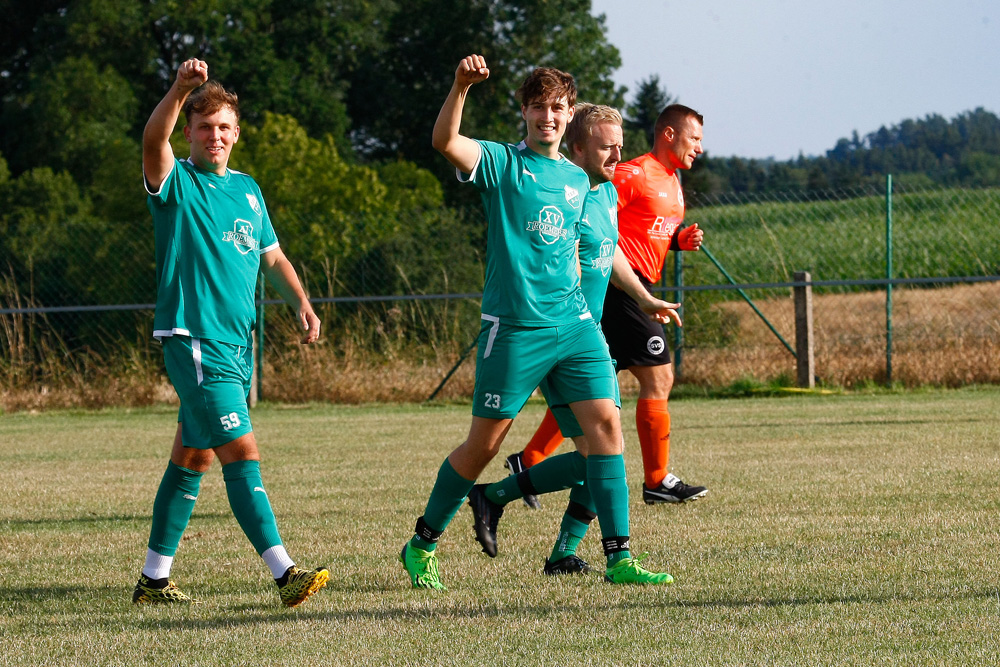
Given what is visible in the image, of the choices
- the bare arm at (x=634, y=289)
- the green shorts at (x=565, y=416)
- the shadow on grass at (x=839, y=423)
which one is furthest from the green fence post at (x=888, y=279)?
the green shorts at (x=565, y=416)

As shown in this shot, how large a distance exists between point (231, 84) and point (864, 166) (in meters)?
22.0

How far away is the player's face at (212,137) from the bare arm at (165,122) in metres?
0.16

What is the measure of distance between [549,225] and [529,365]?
49 cm

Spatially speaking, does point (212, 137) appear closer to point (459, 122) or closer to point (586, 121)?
point (459, 122)

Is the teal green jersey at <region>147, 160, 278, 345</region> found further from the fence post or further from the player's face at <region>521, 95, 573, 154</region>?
the fence post

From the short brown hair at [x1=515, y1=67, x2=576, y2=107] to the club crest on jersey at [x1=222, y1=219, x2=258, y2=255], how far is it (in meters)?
1.05

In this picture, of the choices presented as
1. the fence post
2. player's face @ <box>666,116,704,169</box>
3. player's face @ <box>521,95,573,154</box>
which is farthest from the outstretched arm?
the fence post

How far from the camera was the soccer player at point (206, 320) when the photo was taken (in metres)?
4.07

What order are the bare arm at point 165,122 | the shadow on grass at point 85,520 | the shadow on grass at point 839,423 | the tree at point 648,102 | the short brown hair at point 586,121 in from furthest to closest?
1. the tree at point 648,102
2. the shadow on grass at point 839,423
3. the shadow on grass at point 85,520
4. the short brown hair at point 586,121
5. the bare arm at point 165,122

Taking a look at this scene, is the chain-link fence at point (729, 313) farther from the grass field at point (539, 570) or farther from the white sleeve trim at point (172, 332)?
the white sleeve trim at point (172, 332)

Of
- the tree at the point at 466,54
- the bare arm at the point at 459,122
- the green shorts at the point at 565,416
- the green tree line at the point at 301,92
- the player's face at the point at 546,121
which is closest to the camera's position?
the bare arm at the point at 459,122

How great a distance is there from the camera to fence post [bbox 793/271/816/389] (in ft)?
48.6

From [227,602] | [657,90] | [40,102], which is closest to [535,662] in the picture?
[227,602]

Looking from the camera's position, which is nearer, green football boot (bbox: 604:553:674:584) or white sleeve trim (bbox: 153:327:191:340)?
white sleeve trim (bbox: 153:327:191:340)
